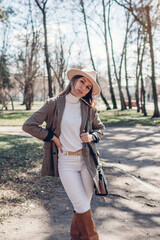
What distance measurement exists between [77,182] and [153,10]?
746 inches

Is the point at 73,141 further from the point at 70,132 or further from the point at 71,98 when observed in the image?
the point at 71,98

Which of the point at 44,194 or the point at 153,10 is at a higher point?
the point at 153,10

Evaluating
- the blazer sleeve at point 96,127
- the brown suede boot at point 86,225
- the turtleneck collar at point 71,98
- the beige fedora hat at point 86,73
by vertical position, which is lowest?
the brown suede boot at point 86,225

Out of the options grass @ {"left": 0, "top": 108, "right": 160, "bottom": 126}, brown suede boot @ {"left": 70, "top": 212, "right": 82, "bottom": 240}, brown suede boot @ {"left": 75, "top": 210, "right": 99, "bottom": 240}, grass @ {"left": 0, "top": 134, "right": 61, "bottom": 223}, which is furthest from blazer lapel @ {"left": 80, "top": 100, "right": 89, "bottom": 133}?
grass @ {"left": 0, "top": 108, "right": 160, "bottom": 126}

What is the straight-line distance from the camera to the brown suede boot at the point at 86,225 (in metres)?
2.60

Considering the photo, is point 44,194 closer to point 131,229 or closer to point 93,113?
point 131,229

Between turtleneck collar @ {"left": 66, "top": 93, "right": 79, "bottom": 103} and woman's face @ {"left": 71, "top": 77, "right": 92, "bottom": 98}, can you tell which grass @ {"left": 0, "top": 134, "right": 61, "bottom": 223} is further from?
woman's face @ {"left": 71, "top": 77, "right": 92, "bottom": 98}

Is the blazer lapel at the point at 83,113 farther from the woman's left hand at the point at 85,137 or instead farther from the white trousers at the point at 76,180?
the white trousers at the point at 76,180

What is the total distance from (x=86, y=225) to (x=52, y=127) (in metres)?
1.02

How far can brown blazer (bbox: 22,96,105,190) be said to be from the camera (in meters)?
2.64

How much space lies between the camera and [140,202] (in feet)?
14.9

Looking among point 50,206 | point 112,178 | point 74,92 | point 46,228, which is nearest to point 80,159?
point 74,92

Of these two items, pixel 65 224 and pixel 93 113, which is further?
pixel 65 224

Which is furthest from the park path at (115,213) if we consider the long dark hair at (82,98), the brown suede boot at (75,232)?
the long dark hair at (82,98)
